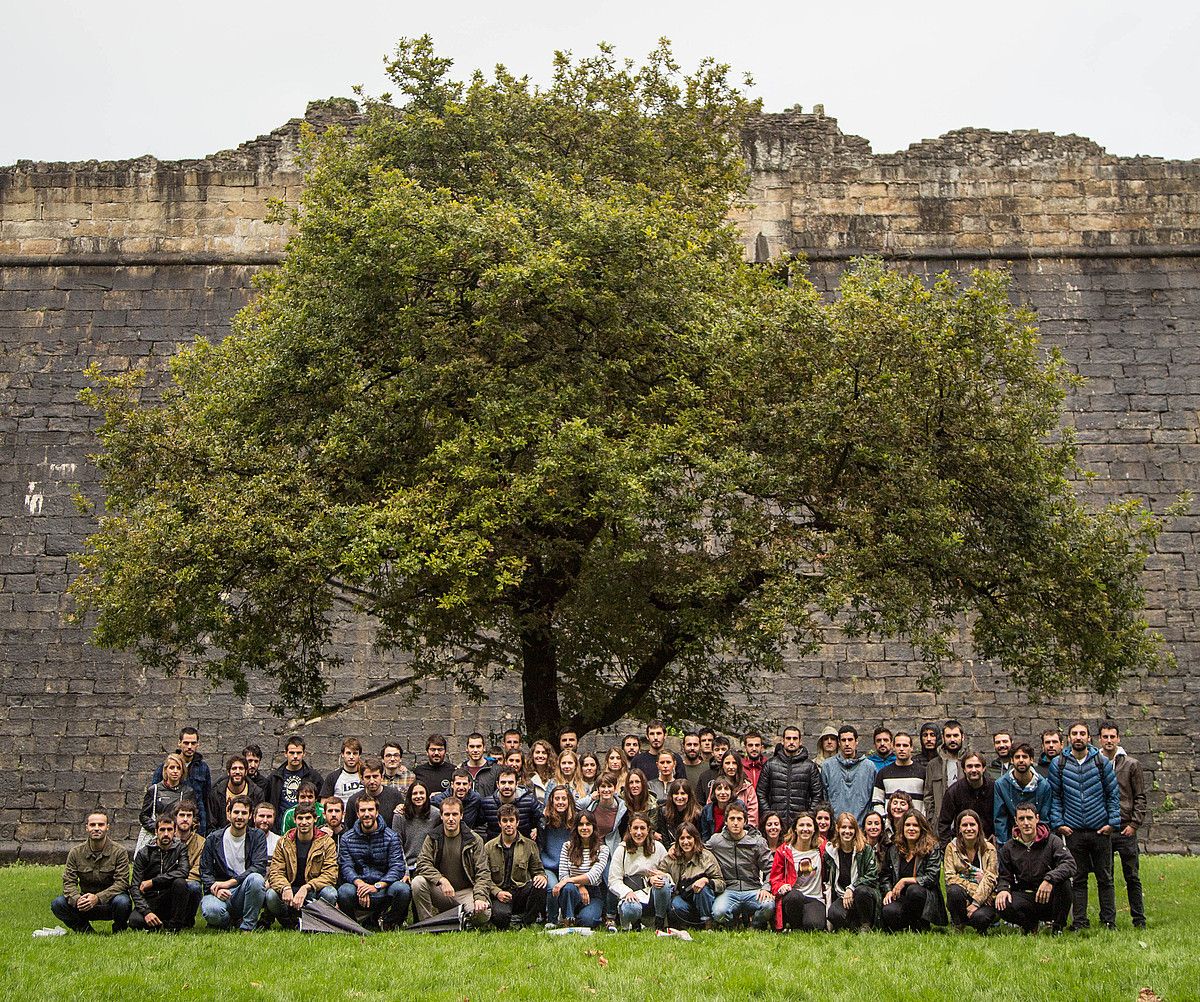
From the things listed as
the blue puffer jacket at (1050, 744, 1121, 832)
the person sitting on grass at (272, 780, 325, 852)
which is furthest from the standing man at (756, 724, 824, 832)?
the person sitting on grass at (272, 780, 325, 852)

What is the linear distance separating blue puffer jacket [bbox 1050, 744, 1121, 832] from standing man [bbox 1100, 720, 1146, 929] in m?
0.09

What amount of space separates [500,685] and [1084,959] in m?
10.3

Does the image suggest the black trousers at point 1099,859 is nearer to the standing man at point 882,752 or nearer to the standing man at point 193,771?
the standing man at point 882,752

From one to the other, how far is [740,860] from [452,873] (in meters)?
2.05

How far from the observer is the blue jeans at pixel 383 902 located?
9.88 meters

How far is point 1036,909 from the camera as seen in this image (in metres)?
9.45

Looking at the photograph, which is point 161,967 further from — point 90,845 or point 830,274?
point 830,274

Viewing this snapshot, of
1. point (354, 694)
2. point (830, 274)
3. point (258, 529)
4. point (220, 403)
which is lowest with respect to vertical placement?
point (354, 694)

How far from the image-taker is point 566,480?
37.6 ft

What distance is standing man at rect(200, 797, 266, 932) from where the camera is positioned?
9.83 m

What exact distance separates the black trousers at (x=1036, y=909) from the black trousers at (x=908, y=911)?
1.72 feet

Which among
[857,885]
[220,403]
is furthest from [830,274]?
[857,885]

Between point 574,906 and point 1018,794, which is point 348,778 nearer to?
point 574,906

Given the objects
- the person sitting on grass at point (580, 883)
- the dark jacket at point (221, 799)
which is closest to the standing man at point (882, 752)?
the person sitting on grass at point (580, 883)
